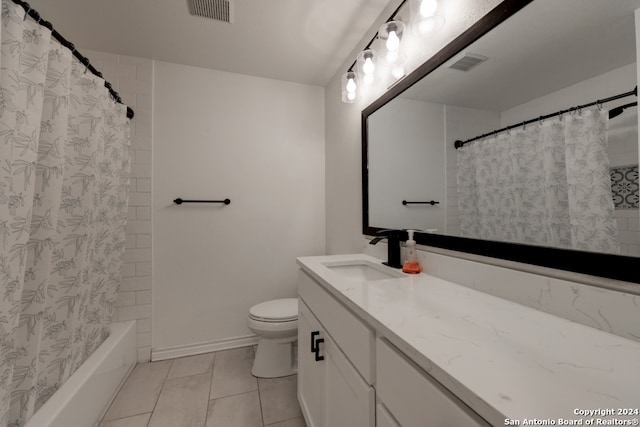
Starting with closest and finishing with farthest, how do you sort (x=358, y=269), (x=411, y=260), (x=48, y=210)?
(x=48, y=210)
(x=411, y=260)
(x=358, y=269)

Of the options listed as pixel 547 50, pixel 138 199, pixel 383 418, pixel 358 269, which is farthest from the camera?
pixel 138 199

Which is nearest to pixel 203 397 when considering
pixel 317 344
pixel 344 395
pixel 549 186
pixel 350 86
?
pixel 317 344

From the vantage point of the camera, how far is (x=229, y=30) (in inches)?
62.9

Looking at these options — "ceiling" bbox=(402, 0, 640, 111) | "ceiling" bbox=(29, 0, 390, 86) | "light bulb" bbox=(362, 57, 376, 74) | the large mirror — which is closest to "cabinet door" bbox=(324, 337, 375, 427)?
the large mirror

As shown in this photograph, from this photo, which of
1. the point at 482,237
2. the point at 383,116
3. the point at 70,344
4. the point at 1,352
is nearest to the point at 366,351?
the point at 482,237

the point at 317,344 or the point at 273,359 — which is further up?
the point at 317,344

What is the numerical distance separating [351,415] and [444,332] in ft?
1.40

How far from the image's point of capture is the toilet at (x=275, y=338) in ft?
5.27

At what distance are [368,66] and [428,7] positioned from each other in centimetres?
45

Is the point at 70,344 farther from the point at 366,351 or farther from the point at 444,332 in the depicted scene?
the point at 444,332

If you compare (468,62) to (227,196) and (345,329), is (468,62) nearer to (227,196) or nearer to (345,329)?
(345,329)

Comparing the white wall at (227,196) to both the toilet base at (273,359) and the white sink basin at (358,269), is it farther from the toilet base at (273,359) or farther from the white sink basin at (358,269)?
the white sink basin at (358,269)

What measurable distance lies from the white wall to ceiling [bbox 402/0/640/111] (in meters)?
1.46

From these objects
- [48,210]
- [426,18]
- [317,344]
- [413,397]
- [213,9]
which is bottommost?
[317,344]
